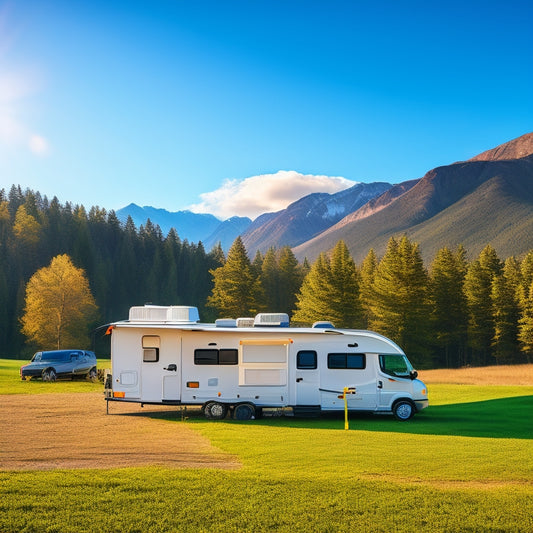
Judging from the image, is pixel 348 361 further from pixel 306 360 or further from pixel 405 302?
pixel 405 302

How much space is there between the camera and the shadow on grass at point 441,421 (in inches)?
610

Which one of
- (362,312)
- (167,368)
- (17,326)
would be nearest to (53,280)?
(17,326)

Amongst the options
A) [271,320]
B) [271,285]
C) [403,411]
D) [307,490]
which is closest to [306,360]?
[271,320]

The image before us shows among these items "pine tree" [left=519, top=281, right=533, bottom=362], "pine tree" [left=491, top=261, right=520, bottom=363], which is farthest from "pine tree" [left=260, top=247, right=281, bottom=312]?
"pine tree" [left=519, top=281, right=533, bottom=362]

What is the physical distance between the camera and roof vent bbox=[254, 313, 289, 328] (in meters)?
19.0

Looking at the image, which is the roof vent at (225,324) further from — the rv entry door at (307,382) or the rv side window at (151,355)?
the rv entry door at (307,382)

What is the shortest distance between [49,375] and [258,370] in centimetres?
1587

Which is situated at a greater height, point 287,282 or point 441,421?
point 287,282

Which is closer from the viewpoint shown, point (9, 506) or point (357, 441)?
point (9, 506)

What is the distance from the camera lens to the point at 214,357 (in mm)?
18031

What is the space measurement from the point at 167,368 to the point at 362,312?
3941 centimetres

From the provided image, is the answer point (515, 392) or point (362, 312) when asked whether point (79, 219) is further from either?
point (515, 392)

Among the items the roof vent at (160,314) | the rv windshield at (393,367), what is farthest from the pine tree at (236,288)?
the rv windshield at (393,367)

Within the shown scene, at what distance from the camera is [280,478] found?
959 centimetres
